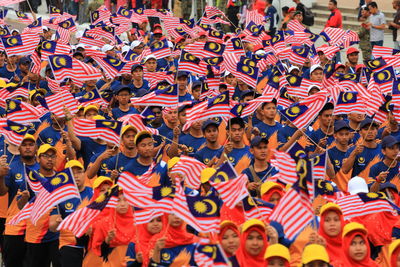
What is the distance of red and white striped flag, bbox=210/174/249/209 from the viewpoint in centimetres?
1026

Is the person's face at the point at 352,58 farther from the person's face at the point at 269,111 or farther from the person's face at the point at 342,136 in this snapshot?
the person's face at the point at 342,136

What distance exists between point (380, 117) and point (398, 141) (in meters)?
2.08

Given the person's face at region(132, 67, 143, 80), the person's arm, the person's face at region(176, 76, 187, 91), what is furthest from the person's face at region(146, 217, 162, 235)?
the person's face at region(132, 67, 143, 80)

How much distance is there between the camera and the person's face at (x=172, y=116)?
594 inches

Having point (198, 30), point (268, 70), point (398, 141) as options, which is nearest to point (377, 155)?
point (398, 141)

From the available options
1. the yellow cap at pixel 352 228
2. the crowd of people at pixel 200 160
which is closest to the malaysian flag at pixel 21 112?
the crowd of people at pixel 200 160

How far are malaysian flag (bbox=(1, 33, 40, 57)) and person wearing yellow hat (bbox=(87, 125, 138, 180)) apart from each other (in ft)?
25.9

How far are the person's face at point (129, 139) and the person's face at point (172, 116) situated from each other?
1898mm

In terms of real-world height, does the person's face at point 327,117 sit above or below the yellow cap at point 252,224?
below

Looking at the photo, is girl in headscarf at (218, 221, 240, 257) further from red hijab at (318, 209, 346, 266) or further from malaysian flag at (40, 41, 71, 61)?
malaysian flag at (40, 41, 71, 61)

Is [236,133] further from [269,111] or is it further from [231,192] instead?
[231,192]

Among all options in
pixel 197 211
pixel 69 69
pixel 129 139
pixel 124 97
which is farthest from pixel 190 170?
pixel 69 69

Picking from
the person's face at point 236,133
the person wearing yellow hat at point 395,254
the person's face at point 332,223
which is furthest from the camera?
the person's face at point 236,133

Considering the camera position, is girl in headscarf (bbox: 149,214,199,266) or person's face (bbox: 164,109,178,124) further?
person's face (bbox: 164,109,178,124)
